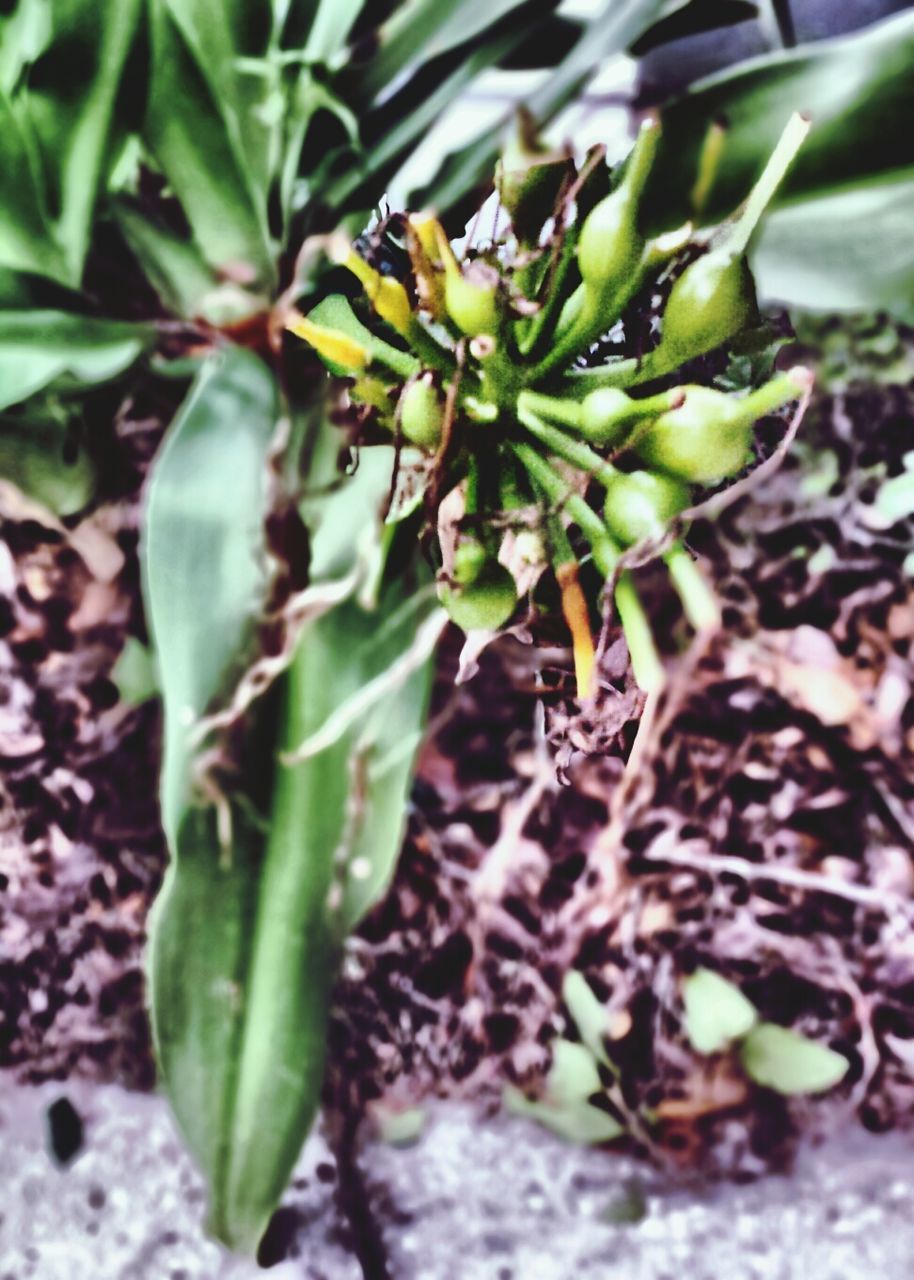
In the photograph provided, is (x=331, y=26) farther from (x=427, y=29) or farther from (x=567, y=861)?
(x=567, y=861)

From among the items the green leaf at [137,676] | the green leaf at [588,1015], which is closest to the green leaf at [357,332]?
the green leaf at [137,676]

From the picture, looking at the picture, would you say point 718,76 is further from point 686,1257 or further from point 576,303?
point 686,1257

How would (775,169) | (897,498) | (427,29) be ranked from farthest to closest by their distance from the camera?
(897,498), (427,29), (775,169)

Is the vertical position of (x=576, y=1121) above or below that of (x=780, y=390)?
below

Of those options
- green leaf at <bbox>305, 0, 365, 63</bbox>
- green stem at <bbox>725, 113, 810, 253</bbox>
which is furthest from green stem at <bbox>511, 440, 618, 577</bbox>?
green leaf at <bbox>305, 0, 365, 63</bbox>

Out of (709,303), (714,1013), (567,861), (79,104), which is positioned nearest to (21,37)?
(79,104)

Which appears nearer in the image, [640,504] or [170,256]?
[640,504]

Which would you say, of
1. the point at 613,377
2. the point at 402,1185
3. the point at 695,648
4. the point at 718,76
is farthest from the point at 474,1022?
the point at 718,76
